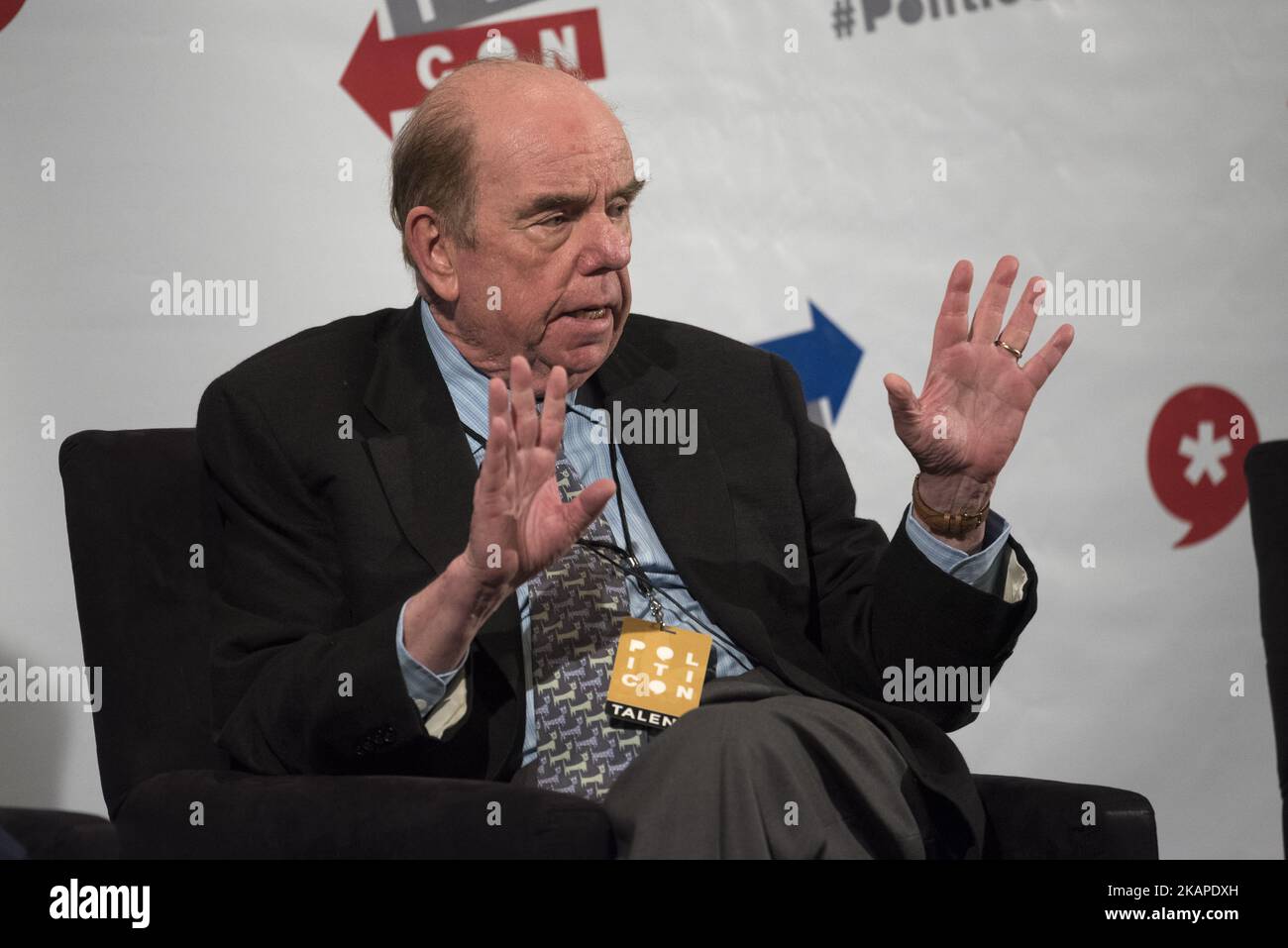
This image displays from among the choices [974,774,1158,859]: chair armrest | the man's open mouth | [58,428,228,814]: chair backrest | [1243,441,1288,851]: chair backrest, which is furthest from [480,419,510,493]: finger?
[1243,441,1288,851]: chair backrest

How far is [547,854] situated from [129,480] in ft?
3.19

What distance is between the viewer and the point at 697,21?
307 cm

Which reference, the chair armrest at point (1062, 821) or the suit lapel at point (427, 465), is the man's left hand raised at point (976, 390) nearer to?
the chair armrest at point (1062, 821)

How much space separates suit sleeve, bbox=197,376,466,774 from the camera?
182 cm

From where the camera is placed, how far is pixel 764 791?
1.66 meters

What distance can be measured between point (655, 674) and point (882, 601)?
1.18ft

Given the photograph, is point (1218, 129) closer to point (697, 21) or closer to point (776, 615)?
point (697, 21)

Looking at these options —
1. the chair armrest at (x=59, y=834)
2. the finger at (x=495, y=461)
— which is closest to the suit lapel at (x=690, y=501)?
the finger at (x=495, y=461)

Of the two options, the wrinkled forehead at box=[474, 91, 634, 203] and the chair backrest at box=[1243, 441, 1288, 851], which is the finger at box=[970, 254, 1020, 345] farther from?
the wrinkled forehead at box=[474, 91, 634, 203]

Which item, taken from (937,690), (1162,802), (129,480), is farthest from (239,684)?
(1162,802)

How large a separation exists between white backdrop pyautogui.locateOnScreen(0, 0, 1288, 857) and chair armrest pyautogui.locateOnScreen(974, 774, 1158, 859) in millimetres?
1217

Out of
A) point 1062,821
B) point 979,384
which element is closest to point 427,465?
point 979,384

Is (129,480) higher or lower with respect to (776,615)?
higher

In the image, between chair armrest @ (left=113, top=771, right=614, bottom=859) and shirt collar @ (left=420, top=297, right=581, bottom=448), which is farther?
shirt collar @ (left=420, top=297, right=581, bottom=448)
